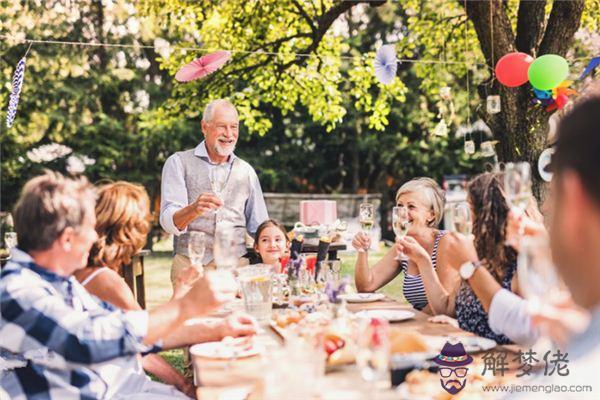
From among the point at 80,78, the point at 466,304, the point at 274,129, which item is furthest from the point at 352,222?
the point at 466,304

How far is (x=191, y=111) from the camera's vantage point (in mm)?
8070

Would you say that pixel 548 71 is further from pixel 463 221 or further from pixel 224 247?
pixel 224 247

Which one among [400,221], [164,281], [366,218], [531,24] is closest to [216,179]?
[366,218]

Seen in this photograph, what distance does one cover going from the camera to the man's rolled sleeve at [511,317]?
1.78m

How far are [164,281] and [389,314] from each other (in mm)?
7028

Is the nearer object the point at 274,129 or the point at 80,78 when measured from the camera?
the point at 80,78

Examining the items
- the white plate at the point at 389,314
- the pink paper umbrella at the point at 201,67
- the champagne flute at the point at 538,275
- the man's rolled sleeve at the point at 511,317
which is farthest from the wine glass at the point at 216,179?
the champagne flute at the point at 538,275

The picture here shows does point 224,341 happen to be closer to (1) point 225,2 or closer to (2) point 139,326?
(2) point 139,326

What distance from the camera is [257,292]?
8.54ft

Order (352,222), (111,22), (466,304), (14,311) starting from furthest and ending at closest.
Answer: (111,22) → (352,222) → (466,304) → (14,311)

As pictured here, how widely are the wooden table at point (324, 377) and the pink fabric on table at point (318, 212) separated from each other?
171 inches

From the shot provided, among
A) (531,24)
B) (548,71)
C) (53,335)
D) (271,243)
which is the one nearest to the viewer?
(53,335)

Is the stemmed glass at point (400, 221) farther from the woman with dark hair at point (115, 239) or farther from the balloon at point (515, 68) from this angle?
the balloon at point (515, 68)

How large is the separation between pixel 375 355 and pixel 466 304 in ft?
3.86
